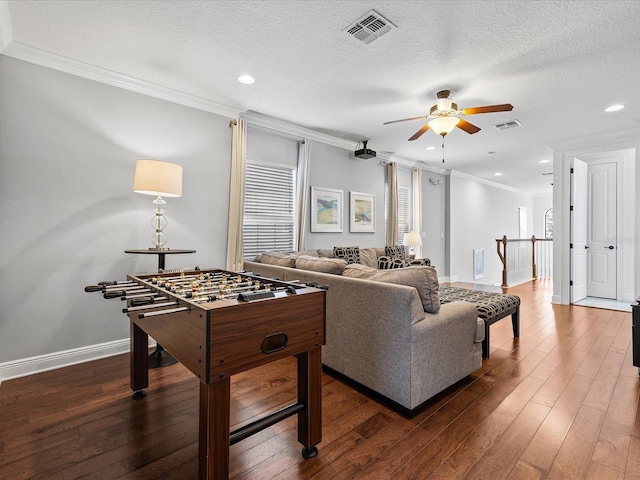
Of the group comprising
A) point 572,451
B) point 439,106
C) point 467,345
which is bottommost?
point 572,451

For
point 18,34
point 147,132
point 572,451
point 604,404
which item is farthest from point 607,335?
point 18,34

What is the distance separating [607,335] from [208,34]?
5.07m

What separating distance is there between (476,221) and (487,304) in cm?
596

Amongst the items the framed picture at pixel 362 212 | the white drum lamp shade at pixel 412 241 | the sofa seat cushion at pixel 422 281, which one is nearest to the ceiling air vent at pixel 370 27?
the sofa seat cushion at pixel 422 281

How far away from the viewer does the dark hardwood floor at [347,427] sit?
1.55 m

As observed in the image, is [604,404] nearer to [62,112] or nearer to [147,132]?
[147,132]

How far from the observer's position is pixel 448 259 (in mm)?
7230

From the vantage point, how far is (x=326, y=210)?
4945mm

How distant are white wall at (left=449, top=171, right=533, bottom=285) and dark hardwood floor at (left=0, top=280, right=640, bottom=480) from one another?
4824 millimetres

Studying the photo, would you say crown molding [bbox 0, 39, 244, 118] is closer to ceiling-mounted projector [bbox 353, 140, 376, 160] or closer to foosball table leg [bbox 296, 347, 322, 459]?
ceiling-mounted projector [bbox 353, 140, 376, 160]

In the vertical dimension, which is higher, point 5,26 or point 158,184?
point 5,26

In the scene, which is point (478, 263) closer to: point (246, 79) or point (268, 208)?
point (268, 208)

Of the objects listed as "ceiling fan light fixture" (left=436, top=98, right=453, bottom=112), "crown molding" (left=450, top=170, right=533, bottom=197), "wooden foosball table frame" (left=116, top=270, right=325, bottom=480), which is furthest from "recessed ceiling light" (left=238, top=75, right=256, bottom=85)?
"crown molding" (left=450, top=170, right=533, bottom=197)

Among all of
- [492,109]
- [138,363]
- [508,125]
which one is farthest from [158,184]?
[508,125]
